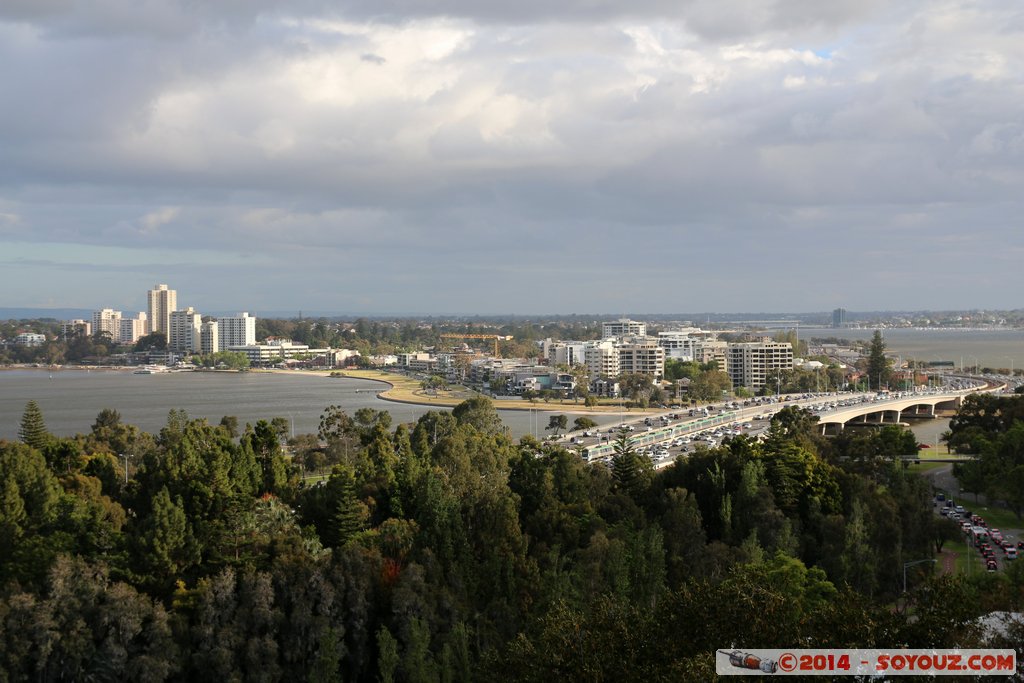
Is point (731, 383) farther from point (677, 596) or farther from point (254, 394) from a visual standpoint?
point (677, 596)

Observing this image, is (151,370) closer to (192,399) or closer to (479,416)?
(192,399)

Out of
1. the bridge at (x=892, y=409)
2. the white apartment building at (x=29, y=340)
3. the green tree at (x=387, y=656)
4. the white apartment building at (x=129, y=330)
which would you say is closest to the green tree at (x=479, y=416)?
the bridge at (x=892, y=409)

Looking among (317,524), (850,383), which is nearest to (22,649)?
(317,524)

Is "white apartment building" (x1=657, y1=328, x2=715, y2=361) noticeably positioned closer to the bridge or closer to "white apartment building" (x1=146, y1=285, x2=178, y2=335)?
the bridge

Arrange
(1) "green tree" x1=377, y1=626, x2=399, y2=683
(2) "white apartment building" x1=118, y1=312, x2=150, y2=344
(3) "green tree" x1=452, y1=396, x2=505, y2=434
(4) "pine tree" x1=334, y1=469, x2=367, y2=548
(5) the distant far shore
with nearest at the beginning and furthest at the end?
(1) "green tree" x1=377, y1=626, x2=399, y2=683
(4) "pine tree" x1=334, y1=469, x2=367, y2=548
(3) "green tree" x1=452, y1=396, x2=505, y2=434
(5) the distant far shore
(2) "white apartment building" x1=118, y1=312, x2=150, y2=344

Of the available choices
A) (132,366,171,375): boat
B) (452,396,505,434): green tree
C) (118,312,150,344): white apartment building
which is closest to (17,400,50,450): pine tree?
(452,396,505,434): green tree

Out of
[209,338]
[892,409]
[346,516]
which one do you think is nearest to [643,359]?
[892,409]
